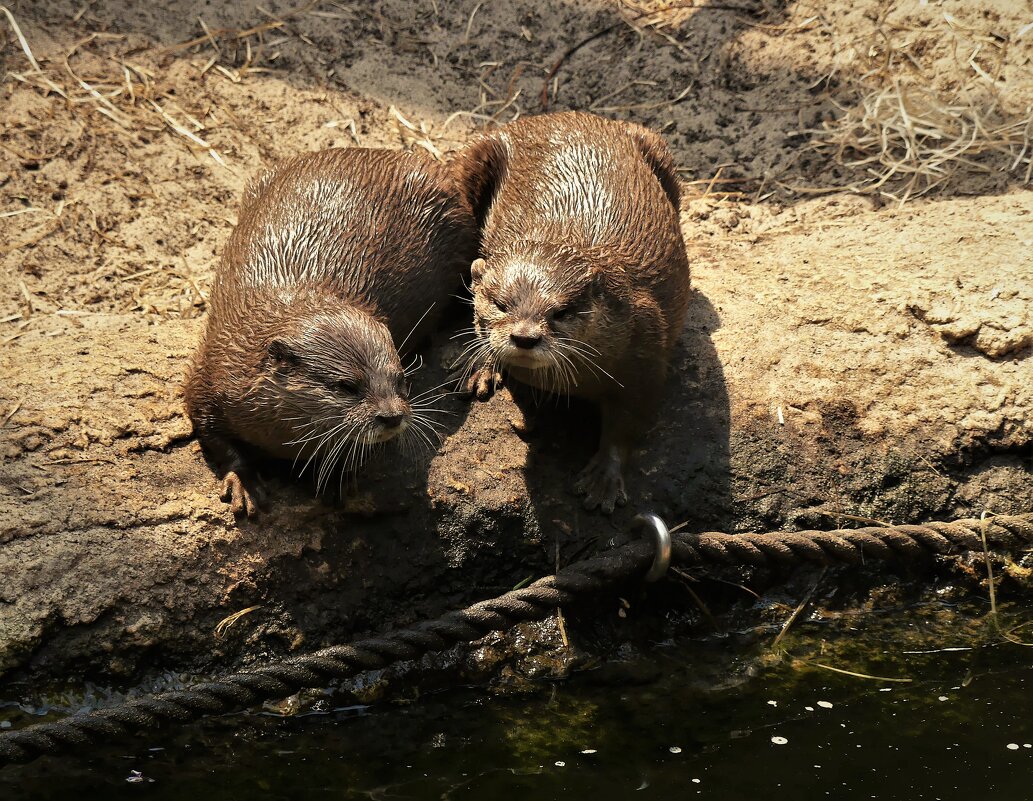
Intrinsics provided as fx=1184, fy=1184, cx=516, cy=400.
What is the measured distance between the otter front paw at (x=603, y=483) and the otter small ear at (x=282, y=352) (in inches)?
40.1

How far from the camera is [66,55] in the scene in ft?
18.4

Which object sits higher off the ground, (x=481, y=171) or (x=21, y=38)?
(x=21, y=38)

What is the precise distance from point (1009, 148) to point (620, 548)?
290 cm

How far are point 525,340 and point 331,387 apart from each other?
1.92ft

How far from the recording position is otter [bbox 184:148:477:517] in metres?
3.47

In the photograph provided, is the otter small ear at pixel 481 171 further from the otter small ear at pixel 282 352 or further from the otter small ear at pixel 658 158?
the otter small ear at pixel 282 352

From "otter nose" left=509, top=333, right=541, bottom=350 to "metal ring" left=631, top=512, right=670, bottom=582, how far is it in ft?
2.06

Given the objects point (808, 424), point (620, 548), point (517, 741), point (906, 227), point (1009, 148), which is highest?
point (1009, 148)

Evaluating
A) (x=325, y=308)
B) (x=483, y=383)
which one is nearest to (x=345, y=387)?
(x=325, y=308)

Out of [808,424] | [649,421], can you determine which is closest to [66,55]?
[649,421]

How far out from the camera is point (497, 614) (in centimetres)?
347

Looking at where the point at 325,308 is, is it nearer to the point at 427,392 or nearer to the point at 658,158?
the point at 427,392

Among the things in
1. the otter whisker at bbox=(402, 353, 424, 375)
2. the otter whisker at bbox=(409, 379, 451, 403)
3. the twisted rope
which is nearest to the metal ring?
the twisted rope

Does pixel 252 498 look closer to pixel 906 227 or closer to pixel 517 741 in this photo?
pixel 517 741
